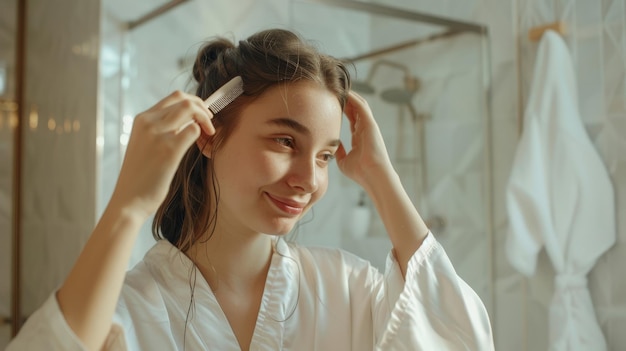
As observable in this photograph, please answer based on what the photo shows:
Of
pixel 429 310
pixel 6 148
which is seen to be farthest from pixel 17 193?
pixel 429 310

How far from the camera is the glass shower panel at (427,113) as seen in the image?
4.99 ft

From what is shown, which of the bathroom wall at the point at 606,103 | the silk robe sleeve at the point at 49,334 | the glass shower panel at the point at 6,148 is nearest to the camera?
the silk robe sleeve at the point at 49,334

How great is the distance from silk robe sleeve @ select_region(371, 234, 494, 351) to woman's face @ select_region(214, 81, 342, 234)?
0.61 ft

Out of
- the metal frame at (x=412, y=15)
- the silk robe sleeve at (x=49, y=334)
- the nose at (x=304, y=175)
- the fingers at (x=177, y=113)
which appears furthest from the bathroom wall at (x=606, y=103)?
the silk robe sleeve at (x=49, y=334)

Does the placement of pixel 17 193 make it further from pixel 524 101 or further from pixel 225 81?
pixel 524 101

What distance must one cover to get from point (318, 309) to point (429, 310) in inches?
6.3

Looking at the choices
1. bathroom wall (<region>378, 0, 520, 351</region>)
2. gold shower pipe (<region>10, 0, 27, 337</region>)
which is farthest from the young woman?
gold shower pipe (<region>10, 0, 27, 337</region>)

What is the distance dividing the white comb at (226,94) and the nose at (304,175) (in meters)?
0.12

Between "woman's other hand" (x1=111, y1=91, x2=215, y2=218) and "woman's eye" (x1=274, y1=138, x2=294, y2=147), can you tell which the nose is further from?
"woman's other hand" (x1=111, y1=91, x2=215, y2=218)

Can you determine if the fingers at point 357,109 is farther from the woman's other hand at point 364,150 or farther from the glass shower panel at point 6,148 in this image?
the glass shower panel at point 6,148

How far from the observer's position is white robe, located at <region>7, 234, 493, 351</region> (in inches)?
31.0

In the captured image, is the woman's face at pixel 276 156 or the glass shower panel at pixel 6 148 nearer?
the woman's face at pixel 276 156

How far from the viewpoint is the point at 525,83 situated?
1430mm

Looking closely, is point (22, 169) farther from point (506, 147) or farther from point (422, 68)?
point (506, 147)
